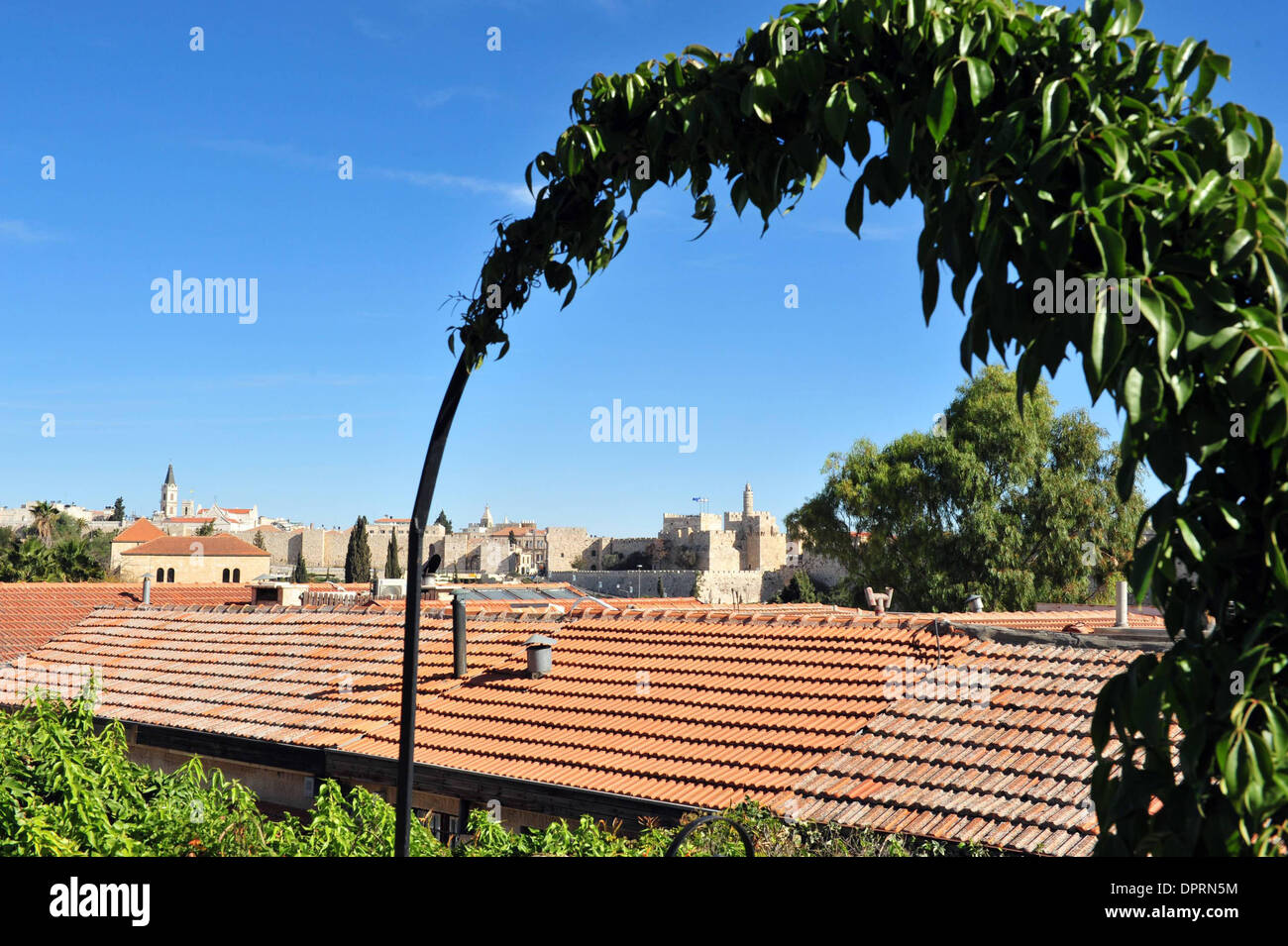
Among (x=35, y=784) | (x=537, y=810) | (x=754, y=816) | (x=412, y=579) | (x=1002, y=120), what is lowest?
(x=537, y=810)

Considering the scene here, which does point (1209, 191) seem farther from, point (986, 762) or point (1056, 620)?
point (1056, 620)

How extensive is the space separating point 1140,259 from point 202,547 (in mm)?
77233

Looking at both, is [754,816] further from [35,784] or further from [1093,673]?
[1093,673]

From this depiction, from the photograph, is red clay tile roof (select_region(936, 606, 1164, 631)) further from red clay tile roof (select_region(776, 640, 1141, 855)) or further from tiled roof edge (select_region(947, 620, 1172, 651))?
red clay tile roof (select_region(776, 640, 1141, 855))

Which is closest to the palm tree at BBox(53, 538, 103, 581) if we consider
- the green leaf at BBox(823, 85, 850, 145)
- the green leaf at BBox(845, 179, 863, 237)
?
the green leaf at BBox(845, 179, 863, 237)

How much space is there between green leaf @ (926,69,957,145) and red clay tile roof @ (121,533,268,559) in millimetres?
76112

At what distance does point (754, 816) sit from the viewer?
560 cm

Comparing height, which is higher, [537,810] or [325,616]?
[325,616]

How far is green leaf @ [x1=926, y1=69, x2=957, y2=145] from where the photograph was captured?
1.77 metres

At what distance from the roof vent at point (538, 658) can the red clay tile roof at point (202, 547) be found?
67193mm

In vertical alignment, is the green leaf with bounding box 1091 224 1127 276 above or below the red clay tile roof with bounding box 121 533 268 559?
above

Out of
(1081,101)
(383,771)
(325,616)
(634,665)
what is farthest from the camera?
(325,616)

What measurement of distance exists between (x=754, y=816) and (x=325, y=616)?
9522 mm
